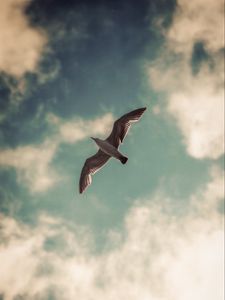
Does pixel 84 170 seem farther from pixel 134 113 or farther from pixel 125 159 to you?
pixel 134 113

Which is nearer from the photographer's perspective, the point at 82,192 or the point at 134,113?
the point at 134,113

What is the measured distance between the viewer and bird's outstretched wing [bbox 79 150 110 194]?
59.7 ft

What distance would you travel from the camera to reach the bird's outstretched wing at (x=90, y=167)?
18203 mm

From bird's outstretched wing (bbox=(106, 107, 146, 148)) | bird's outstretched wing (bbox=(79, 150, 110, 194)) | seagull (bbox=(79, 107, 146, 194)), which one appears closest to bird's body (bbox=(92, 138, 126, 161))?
seagull (bbox=(79, 107, 146, 194))

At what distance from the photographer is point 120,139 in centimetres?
1731

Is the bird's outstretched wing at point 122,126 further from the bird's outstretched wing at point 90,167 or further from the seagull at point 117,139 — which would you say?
the bird's outstretched wing at point 90,167

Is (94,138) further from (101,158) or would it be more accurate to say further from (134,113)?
(134,113)

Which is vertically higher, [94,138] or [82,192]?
[94,138]

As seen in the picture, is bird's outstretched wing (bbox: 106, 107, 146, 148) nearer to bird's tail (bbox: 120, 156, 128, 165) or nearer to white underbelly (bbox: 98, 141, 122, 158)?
white underbelly (bbox: 98, 141, 122, 158)

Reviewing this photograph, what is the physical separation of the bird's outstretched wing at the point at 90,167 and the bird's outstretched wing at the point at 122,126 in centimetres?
120

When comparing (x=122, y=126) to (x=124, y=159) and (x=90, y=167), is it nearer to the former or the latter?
(x=124, y=159)

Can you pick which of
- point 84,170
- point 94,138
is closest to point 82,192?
point 84,170

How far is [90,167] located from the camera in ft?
60.4

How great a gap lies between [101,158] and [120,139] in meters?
1.72
